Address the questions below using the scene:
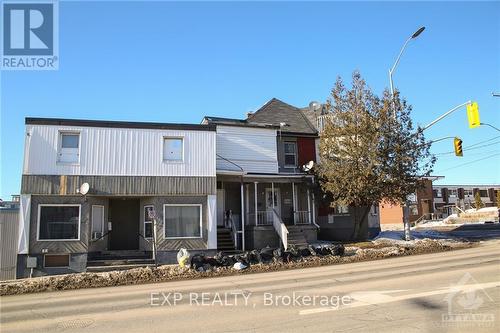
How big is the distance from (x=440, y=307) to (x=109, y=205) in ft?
59.5

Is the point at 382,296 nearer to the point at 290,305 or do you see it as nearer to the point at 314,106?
the point at 290,305

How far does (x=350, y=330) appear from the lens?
7277mm

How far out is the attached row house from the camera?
20.1 m

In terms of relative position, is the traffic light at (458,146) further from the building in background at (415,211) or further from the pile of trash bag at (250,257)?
the building in background at (415,211)

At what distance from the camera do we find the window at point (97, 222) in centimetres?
2155

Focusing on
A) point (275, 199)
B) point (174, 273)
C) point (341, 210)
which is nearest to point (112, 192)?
point (174, 273)

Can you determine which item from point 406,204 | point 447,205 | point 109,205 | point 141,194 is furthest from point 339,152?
point 447,205

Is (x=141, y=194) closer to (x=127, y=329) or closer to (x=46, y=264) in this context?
(x=46, y=264)

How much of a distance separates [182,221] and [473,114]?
1461 centimetres

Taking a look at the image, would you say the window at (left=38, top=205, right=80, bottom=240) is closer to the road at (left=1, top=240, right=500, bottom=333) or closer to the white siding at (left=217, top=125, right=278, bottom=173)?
the road at (left=1, top=240, right=500, bottom=333)

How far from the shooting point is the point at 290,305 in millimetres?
9602

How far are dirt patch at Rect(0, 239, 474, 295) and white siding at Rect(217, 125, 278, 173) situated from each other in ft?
23.8

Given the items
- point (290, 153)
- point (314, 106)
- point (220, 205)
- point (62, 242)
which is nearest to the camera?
point (62, 242)

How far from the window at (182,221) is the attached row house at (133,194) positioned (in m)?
0.05
